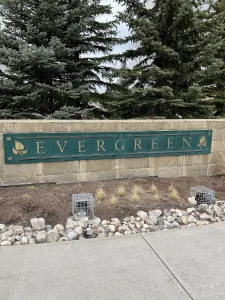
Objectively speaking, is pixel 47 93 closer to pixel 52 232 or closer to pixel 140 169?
pixel 140 169

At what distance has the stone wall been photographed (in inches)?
159

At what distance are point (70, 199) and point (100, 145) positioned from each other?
1117 mm

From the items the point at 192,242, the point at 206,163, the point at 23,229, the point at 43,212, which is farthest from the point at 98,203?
the point at 206,163

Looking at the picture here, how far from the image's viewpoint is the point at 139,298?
1.96m

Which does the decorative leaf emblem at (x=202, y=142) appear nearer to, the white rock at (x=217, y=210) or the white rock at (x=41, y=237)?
the white rock at (x=217, y=210)

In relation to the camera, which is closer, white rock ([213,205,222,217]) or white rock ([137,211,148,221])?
white rock ([137,211,148,221])

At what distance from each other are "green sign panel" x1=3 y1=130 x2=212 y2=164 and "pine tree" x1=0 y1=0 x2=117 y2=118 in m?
2.23

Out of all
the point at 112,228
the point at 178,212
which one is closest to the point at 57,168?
the point at 112,228

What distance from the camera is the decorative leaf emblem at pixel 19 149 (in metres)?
3.95

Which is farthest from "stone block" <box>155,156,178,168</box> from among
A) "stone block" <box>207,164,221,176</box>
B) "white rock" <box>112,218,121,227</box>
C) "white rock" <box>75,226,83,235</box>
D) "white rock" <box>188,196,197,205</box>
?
"white rock" <box>75,226,83,235</box>

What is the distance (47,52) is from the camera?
224 inches

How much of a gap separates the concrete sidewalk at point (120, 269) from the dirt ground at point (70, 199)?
1.68 ft

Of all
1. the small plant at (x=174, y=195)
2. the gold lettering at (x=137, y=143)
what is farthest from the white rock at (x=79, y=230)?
the gold lettering at (x=137, y=143)

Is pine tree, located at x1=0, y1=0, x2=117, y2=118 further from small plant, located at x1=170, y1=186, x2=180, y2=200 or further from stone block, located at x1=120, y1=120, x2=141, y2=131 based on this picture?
small plant, located at x1=170, y1=186, x2=180, y2=200
